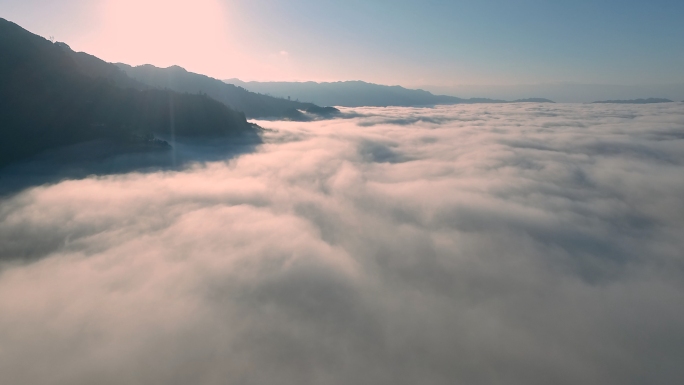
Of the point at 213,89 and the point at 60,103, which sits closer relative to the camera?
the point at 60,103

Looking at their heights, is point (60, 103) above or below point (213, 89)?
below

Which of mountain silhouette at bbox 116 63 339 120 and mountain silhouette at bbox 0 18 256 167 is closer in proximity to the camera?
mountain silhouette at bbox 0 18 256 167

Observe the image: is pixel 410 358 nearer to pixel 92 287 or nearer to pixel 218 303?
pixel 218 303

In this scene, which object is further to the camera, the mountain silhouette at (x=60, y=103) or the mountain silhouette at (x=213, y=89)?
the mountain silhouette at (x=213, y=89)

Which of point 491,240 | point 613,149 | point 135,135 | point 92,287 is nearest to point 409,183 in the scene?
point 491,240
